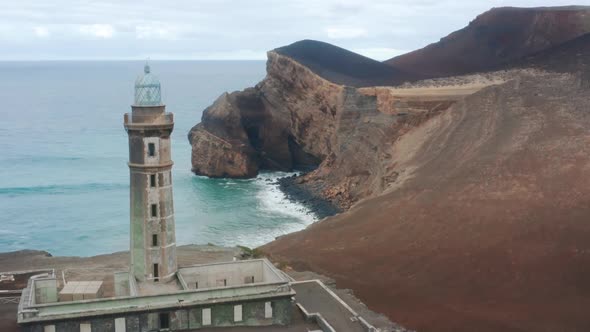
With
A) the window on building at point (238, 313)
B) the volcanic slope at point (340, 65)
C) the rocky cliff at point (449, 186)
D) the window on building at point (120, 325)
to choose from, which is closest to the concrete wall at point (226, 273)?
the window on building at point (238, 313)

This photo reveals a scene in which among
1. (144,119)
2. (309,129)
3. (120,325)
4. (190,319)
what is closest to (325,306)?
(190,319)

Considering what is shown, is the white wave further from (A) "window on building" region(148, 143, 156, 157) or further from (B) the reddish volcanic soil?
(A) "window on building" region(148, 143, 156, 157)

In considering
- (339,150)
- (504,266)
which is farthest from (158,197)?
(339,150)

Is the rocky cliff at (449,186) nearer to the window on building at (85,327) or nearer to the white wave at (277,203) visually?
the white wave at (277,203)

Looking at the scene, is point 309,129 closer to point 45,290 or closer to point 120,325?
point 45,290

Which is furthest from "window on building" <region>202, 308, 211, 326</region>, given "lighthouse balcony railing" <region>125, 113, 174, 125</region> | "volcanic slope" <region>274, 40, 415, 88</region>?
"volcanic slope" <region>274, 40, 415, 88</region>

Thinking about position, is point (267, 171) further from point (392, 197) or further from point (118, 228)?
point (392, 197)
